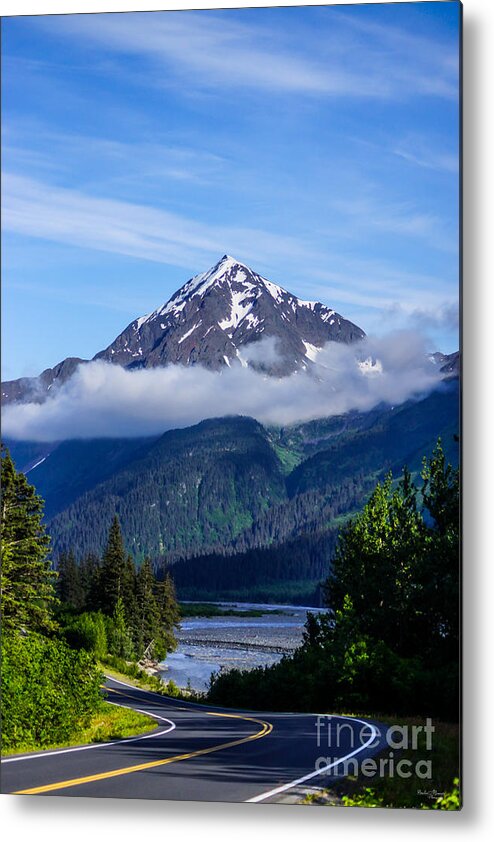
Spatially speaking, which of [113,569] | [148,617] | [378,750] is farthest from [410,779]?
[113,569]

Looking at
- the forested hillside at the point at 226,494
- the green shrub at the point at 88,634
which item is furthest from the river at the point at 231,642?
the green shrub at the point at 88,634

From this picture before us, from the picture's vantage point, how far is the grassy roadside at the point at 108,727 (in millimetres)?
8258

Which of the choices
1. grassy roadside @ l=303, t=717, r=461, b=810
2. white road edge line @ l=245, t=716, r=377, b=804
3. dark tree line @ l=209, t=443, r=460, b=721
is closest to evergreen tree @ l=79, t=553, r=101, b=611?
dark tree line @ l=209, t=443, r=460, b=721

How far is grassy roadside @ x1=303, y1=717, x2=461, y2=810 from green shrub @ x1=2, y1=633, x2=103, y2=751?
1.89 m

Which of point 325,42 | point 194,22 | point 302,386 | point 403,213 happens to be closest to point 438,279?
point 403,213

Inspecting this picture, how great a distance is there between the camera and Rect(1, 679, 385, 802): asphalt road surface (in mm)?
7707

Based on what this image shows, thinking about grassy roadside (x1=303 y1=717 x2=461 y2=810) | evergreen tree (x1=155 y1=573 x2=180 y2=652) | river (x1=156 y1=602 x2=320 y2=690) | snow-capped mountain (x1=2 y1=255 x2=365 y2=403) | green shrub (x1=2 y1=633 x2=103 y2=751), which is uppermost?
snow-capped mountain (x1=2 y1=255 x2=365 y2=403)

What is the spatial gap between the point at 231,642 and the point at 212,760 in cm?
85

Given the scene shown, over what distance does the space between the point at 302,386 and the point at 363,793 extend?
292cm

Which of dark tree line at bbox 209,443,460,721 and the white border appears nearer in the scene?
the white border

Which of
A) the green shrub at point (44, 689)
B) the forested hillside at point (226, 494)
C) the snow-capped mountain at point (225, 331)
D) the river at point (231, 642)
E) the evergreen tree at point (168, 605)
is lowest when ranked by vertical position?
the green shrub at point (44, 689)

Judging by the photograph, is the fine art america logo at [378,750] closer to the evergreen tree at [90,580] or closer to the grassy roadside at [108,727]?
the grassy roadside at [108,727]

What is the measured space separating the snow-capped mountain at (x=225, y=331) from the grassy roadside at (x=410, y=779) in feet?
9.29

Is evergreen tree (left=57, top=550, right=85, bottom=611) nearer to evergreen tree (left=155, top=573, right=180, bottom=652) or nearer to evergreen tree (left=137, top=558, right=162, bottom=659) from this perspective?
evergreen tree (left=137, top=558, right=162, bottom=659)
